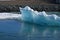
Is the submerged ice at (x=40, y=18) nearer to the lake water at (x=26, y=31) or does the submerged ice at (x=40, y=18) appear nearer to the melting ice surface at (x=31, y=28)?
the melting ice surface at (x=31, y=28)

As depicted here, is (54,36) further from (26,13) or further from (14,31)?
(26,13)

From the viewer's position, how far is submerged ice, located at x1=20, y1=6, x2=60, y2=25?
11570mm

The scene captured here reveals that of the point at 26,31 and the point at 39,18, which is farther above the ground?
the point at 39,18

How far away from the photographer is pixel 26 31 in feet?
37.0

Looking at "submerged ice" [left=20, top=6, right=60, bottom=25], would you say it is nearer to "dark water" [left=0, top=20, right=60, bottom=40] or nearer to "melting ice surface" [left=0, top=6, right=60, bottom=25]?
"melting ice surface" [left=0, top=6, right=60, bottom=25]

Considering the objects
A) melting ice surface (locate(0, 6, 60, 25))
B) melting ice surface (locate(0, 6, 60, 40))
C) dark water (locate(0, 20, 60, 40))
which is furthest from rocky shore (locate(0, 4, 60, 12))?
dark water (locate(0, 20, 60, 40))

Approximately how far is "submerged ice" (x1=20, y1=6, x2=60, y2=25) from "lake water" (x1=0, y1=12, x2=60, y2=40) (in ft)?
0.65

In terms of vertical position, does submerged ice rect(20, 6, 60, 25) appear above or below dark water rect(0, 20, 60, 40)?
above

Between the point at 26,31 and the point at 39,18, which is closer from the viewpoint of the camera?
the point at 26,31

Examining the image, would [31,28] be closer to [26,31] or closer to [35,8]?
[26,31]

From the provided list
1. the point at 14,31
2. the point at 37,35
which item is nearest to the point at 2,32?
the point at 14,31

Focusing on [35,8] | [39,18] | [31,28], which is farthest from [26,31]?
[35,8]

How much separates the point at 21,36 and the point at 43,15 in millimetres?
2053

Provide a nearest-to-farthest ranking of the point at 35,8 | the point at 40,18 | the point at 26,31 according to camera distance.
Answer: the point at 26,31, the point at 40,18, the point at 35,8
